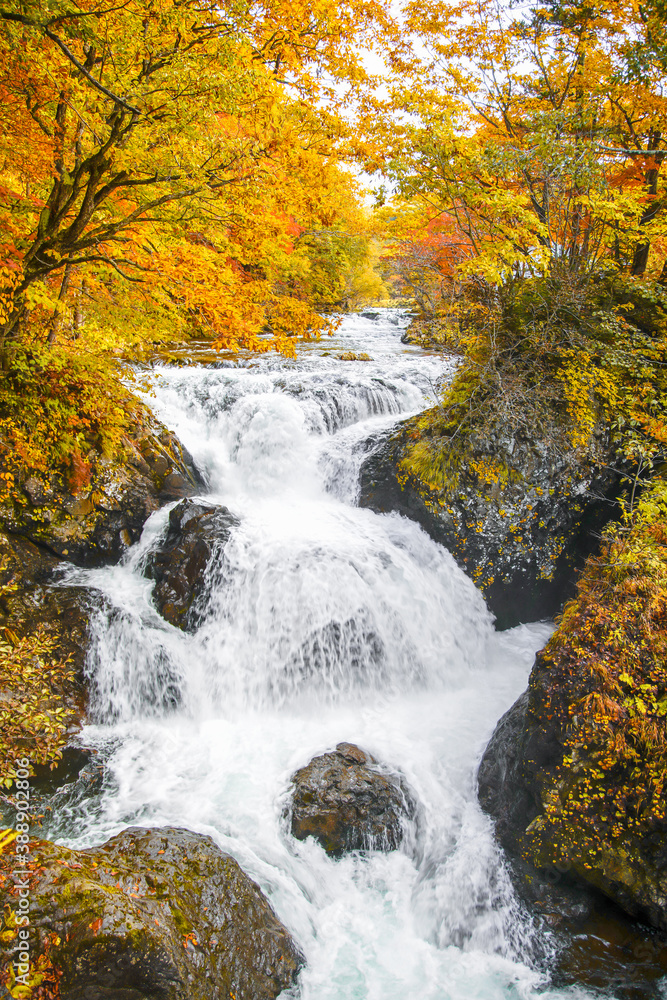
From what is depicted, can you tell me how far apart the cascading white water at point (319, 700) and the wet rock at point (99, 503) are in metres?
0.33

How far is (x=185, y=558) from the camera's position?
6.65 meters

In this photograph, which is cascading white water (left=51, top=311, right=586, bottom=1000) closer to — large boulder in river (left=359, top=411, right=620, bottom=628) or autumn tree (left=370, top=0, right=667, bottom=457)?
large boulder in river (left=359, top=411, right=620, bottom=628)

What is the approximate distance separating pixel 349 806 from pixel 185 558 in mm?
3791

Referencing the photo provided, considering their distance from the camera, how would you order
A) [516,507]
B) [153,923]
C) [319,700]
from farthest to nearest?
[516,507]
[319,700]
[153,923]

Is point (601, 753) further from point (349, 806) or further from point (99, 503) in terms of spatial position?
point (99, 503)

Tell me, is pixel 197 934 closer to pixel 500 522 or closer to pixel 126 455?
pixel 500 522

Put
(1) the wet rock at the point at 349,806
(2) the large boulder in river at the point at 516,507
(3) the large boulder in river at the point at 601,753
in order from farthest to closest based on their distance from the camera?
(2) the large boulder in river at the point at 516,507 → (1) the wet rock at the point at 349,806 → (3) the large boulder in river at the point at 601,753

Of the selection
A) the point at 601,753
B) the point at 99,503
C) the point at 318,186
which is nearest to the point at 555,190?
the point at 318,186

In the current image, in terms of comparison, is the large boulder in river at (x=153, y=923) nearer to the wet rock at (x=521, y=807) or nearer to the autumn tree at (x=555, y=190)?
the wet rock at (x=521, y=807)

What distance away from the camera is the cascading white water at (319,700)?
12.5 feet

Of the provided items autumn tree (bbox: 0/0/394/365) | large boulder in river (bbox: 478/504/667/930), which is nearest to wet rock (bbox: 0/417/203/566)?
autumn tree (bbox: 0/0/394/365)

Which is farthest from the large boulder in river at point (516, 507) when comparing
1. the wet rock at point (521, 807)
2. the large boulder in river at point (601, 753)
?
the wet rock at point (521, 807)

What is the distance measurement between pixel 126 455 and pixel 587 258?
7644 mm

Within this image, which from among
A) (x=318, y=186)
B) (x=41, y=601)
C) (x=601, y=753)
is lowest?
(x=601, y=753)
